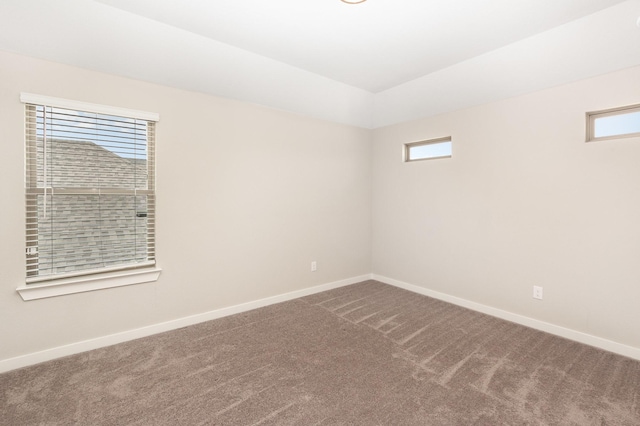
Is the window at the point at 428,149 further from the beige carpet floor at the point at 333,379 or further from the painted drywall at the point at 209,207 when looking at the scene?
the beige carpet floor at the point at 333,379

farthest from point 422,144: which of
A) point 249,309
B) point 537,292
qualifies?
point 249,309

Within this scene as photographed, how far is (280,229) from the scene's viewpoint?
138 inches

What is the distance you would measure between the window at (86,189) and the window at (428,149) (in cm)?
301

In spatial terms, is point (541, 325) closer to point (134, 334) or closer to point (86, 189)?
point (134, 334)

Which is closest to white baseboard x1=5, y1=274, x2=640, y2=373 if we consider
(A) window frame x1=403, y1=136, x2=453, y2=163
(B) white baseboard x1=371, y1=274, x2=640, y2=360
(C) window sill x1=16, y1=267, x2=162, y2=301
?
(B) white baseboard x1=371, y1=274, x2=640, y2=360

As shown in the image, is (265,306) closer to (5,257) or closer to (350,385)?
(350,385)

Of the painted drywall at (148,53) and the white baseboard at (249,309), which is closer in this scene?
the painted drywall at (148,53)

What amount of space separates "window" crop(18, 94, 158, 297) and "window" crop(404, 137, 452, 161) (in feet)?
9.88

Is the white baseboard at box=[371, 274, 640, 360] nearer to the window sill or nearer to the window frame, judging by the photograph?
the window frame

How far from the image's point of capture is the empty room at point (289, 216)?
1.95 meters

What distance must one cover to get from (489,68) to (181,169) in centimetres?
314

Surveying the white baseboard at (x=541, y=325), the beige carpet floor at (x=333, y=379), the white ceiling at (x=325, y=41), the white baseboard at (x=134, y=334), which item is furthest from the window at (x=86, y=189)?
the white baseboard at (x=541, y=325)

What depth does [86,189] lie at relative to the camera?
237cm

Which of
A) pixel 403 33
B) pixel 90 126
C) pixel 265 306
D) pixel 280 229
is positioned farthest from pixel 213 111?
pixel 265 306
